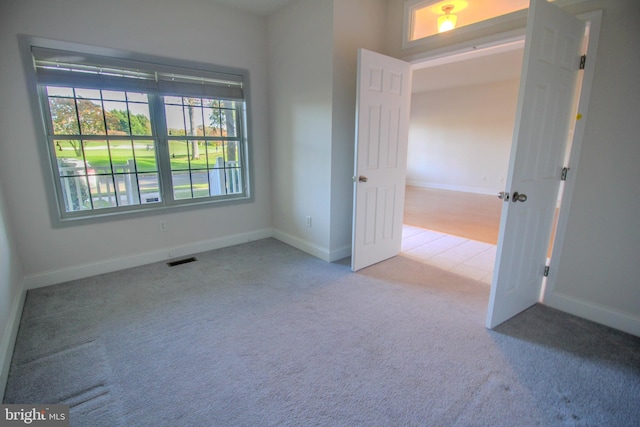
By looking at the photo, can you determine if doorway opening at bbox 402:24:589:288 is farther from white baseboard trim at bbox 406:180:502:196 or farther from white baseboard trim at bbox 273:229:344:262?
white baseboard trim at bbox 273:229:344:262

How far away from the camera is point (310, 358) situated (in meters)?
1.87

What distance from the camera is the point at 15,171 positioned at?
2527 millimetres

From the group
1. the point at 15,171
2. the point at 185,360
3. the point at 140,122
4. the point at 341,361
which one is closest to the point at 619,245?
the point at 341,361

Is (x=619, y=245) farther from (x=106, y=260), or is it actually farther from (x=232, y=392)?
(x=106, y=260)

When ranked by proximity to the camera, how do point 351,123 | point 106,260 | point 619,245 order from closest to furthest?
point 619,245 → point 106,260 → point 351,123

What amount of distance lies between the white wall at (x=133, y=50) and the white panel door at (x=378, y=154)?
1583 millimetres

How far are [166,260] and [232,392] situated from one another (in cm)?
220

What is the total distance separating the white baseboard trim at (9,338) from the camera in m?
1.63

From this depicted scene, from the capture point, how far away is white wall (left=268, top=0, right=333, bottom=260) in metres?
3.08

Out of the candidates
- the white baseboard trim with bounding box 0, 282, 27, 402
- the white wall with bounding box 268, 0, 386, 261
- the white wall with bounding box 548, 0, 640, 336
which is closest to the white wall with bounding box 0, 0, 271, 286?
the white wall with bounding box 268, 0, 386, 261

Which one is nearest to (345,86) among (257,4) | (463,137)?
(257,4)

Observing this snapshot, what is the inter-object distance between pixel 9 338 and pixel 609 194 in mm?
4085

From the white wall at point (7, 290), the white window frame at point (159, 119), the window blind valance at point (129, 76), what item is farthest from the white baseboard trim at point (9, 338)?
the window blind valance at point (129, 76)

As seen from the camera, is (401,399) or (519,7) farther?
(519,7)
